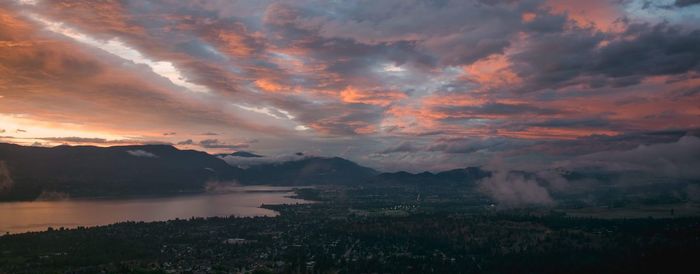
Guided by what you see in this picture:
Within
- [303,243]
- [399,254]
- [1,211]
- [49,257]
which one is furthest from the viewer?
[1,211]

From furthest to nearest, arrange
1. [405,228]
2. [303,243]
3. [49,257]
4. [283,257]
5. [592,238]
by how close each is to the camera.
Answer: [405,228]
[592,238]
[303,243]
[283,257]
[49,257]

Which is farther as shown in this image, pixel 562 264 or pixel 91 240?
pixel 91 240

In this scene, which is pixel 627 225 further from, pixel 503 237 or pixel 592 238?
pixel 503 237

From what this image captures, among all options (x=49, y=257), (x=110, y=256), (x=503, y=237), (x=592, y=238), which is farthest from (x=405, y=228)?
(x=49, y=257)

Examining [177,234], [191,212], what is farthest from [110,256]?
[191,212]

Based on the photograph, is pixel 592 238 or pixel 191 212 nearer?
pixel 592 238

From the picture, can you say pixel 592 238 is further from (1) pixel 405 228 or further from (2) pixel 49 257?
(2) pixel 49 257

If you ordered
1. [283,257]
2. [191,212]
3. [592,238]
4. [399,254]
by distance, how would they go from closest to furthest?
[283,257]
[399,254]
[592,238]
[191,212]

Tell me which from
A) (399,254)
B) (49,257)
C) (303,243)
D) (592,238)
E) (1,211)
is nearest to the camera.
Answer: (49,257)

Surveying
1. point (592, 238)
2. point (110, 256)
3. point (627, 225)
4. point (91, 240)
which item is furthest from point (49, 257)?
point (627, 225)
